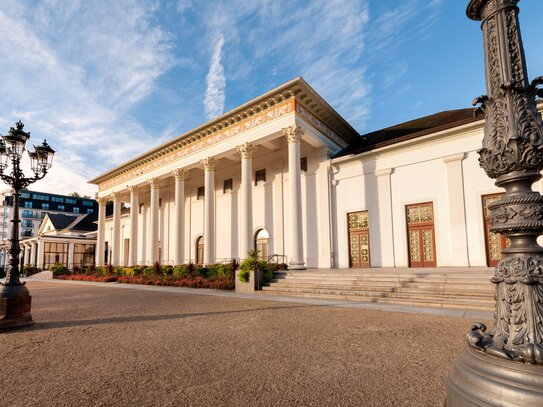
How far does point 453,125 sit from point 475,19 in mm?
15042

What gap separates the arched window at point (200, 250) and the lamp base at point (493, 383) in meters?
27.8

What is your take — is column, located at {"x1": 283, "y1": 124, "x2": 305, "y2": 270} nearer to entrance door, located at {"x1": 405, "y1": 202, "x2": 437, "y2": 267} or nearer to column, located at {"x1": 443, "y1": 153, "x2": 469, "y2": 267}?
entrance door, located at {"x1": 405, "y1": 202, "x2": 437, "y2": 267}

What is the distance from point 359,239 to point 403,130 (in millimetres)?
9049

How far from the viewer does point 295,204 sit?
701 inches

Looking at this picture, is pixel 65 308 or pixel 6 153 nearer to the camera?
pixel 6 153

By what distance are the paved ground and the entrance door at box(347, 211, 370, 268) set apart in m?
11.0

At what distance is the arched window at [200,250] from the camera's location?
2900 cm

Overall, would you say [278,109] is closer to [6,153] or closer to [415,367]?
[6,153]

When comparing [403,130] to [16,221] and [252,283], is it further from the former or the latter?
[16,221]

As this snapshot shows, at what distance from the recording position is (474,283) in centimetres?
1030

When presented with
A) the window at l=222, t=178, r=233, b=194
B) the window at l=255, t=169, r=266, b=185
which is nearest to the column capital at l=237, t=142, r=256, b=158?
the window at l=255, t=169, r=266, b=185

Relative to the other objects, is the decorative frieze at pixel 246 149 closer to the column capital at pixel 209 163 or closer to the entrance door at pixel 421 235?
the column capital at pixel 209 163

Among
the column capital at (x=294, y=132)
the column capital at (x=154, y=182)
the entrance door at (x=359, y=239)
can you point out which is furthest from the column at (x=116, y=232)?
the entrance door at (x=359, y=239)

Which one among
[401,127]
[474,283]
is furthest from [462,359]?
[401,127]
